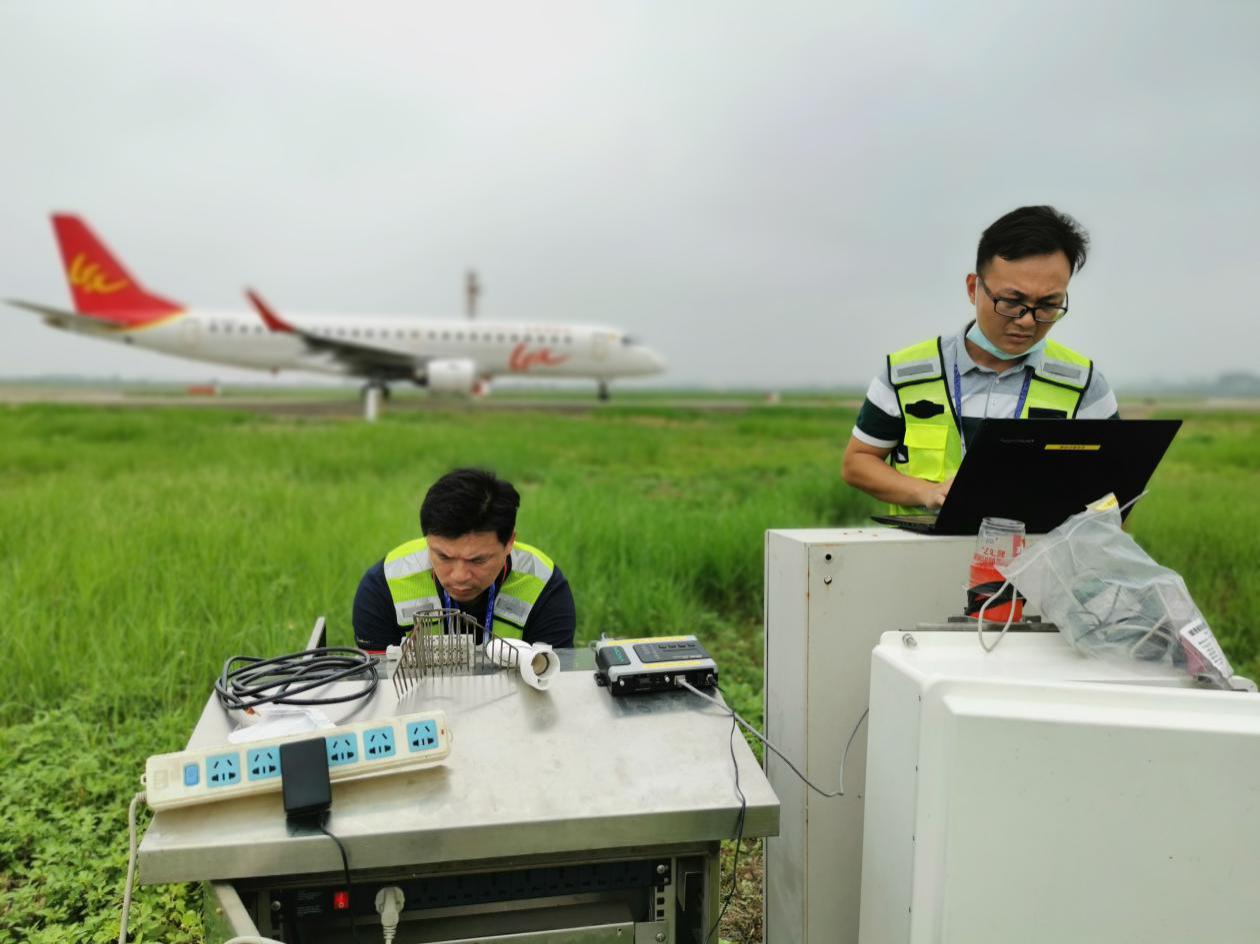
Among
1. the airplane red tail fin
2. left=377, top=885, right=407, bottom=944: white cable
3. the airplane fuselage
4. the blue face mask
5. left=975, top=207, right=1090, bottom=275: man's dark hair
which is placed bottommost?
left=377, top=885, right=407, bottom=944: white cable

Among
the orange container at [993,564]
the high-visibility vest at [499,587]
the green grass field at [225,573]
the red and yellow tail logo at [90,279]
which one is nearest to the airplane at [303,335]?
the red and yellow tail logo at [90,279]

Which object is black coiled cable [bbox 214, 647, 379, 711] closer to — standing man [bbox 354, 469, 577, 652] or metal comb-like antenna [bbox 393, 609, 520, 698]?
metal comb-like antenna [bbox 393, 609, 520, 698]

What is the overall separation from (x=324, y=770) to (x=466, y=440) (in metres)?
11.1

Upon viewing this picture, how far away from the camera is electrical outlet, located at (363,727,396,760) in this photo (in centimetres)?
113

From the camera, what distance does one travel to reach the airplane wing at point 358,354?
22891mm

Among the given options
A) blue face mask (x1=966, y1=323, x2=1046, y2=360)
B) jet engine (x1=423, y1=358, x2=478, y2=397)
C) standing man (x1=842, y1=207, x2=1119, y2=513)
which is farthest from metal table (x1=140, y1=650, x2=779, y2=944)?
jet engine (x1=423, y1=358, x2=478, y2=397)

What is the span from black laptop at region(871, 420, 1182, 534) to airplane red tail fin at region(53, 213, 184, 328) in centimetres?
2724

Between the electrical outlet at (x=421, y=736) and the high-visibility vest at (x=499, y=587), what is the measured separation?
1056 millimetres

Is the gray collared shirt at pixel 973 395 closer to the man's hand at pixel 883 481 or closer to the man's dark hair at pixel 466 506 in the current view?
the man's hand at pixel 883 481

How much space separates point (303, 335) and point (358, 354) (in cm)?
160

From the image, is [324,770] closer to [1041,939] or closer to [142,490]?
[1041,939]

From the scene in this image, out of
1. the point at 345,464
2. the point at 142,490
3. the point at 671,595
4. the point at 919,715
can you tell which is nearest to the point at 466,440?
the point at 345,464

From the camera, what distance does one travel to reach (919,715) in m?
1.08

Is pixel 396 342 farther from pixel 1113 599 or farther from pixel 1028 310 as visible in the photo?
pixel 1113 599
